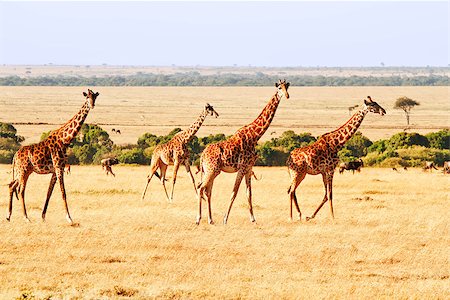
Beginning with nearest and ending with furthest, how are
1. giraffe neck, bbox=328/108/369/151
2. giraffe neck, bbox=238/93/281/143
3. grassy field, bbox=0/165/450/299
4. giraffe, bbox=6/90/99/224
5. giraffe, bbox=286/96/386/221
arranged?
grassy field, bbox=0/165/450/299 → giraffe, bbox=6/90/99/224 → giraffe neck, bbox=238/93/281/143 → giraffe, bbox=286/96/386/221 → giraffe neck, bbox=328/108/369/151

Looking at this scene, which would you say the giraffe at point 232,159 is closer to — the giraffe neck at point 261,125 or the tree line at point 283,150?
the giraffe neck at point 261,125

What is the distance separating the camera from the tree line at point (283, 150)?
142ft

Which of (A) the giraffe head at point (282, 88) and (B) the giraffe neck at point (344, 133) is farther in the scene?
(B) the giraffe neck at point (344, 133)

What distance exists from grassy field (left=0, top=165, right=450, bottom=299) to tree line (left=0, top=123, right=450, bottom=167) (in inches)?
607

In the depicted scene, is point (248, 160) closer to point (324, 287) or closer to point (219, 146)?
point (219, 146)

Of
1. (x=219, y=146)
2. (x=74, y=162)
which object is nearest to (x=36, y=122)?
(x=74, y=162)

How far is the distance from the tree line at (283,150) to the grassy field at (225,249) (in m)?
15.4

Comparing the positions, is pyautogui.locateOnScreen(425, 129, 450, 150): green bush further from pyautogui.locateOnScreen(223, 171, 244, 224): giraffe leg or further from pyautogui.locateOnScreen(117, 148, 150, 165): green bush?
pyautogui.locateOnScreen(223, 171, 244, 224): giraffe leg

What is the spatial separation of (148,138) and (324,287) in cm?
3770

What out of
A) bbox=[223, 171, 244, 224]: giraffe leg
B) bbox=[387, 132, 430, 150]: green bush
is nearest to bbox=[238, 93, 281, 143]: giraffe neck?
bbox=[223, 171, 244, 224]: giraffe leg

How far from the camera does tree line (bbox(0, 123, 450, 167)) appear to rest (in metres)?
43.2

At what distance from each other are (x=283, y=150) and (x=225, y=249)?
86.4 ft

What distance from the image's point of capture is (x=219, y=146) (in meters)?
21.1

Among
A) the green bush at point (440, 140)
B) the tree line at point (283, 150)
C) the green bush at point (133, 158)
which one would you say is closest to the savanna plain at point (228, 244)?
the green bush at point (133, 158)
